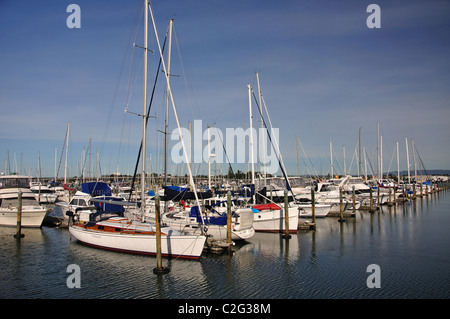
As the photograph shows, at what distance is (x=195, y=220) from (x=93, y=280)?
367 inches

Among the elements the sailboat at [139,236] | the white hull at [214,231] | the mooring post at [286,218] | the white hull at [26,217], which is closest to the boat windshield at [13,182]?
the white hull at [26,217]

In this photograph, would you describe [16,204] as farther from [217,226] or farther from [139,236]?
[217,226]

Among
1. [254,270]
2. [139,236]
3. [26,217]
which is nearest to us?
[254,270]

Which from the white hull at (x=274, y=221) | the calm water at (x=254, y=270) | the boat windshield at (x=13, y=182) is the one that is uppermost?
the boat windshield at (x=13, y=182)

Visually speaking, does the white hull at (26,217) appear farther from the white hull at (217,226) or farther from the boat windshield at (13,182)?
the white hull at (217,226)

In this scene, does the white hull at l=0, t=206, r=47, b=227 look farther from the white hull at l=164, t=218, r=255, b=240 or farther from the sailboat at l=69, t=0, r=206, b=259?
the white hull at l=164, t=218, r=255, b=240

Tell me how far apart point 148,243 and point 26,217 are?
736 inches

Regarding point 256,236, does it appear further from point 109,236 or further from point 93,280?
point 93,280

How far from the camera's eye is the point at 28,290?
16.2m

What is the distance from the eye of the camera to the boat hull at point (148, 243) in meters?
20.2

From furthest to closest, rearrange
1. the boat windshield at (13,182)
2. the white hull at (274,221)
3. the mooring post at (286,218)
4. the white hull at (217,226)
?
the boat windshield at (13,182), the white hull at (274,221), the mooring post at (286,218), the white hull at (217,226)

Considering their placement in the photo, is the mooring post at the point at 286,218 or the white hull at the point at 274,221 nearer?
the mooring post at the point at 286,218

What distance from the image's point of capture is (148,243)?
21047 millimetres

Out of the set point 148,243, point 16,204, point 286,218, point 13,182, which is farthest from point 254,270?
point 13,182
